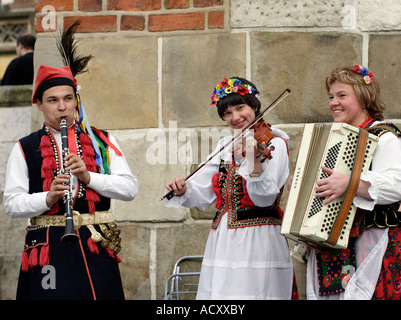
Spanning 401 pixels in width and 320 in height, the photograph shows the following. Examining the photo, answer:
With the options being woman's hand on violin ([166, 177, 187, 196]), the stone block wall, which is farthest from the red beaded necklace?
the stone block wall

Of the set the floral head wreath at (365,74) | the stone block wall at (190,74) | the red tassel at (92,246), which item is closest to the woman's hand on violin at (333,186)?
the floral head wreath at (365,74)

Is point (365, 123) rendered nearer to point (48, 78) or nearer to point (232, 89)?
point (232, 89)

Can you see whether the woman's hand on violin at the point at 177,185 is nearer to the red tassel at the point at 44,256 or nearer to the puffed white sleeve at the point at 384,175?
the red tassel at the point at 44,256

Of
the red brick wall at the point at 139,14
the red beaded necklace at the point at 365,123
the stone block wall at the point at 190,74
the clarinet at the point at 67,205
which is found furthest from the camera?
the red brick wall at the point at 139,14

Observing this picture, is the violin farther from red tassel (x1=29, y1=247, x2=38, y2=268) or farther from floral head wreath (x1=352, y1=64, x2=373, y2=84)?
red tassel (x1=29, y1=247, x2=38, y2=268)

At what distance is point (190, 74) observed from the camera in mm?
5676

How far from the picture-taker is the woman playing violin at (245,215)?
14.3 ft

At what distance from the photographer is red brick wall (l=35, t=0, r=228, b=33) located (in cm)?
568

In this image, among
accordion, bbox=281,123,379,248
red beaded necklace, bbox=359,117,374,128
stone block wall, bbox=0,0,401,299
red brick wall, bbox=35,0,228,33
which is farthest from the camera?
red brick wall, bbox=35,0,228,33

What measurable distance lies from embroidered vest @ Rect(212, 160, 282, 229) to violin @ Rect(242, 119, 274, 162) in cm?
26

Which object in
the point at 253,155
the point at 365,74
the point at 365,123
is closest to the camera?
the point at 253,155

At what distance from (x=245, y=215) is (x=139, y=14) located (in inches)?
78.6

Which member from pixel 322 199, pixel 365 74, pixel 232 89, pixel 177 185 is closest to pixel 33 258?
pixel 177 185
